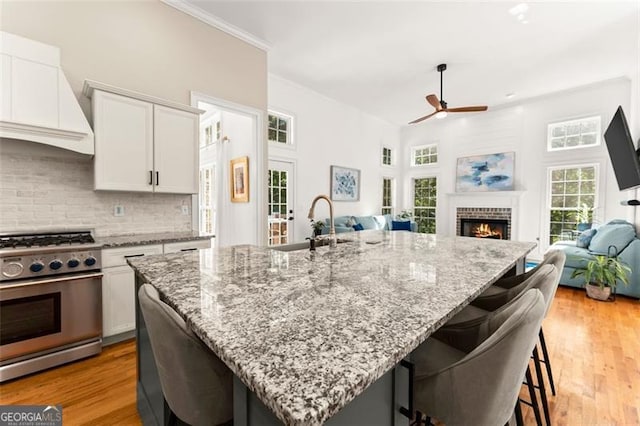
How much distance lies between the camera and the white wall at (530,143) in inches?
196

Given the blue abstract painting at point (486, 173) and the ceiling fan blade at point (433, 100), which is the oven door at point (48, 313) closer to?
the ceiling fan blade at point (433, 100)

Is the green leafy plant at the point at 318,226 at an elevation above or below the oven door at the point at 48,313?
above

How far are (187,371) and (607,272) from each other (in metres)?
4.77

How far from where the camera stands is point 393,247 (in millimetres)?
1977

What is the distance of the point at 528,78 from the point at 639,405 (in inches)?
195

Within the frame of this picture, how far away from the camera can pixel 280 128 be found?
5.21 meters

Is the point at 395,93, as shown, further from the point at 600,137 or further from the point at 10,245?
the point at 10,245

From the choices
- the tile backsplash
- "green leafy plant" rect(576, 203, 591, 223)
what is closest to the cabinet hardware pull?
the tile backsplash

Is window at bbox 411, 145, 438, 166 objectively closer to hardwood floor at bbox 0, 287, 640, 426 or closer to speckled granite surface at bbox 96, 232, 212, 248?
hardwood floor at bbox 0, 287, 640, 426

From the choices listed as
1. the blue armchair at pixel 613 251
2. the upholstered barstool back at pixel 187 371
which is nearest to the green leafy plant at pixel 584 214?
the blue armchair at pixel 613 251

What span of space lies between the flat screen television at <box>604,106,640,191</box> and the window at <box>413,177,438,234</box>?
366 centimetres

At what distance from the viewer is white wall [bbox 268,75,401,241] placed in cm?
526

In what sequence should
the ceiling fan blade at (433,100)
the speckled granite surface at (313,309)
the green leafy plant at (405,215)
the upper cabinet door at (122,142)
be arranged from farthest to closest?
the green leafy plant at (405,215)
the ceiling fan blade at (433,100)
the upper cabinet door at (122,142)
the speckled granite surface at (313,309)

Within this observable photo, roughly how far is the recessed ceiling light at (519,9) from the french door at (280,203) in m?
3.69
